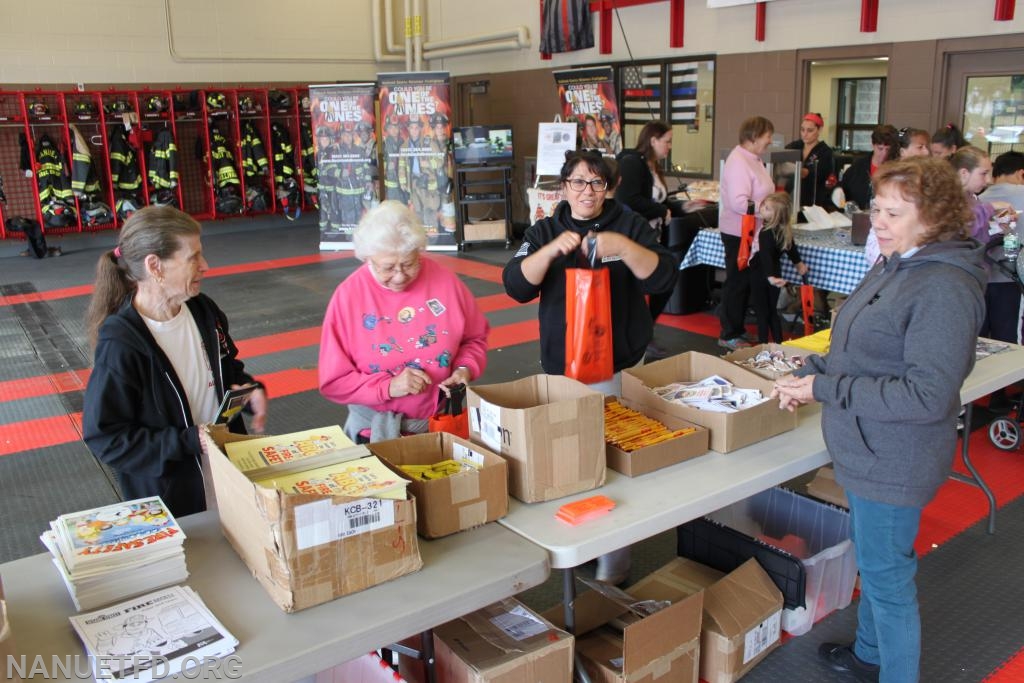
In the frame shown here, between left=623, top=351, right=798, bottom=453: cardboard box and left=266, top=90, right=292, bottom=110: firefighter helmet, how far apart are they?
10.6 metres

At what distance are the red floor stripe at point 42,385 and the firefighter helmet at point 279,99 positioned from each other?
23.0 feet

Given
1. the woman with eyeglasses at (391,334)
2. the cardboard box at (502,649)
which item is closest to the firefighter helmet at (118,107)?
the woman with eyeglasses at (391,334)

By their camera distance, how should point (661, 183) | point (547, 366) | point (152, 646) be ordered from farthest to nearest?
point (661, 183)
point (547, 366)
point (152, 646)

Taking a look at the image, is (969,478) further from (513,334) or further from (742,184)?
(513,334)

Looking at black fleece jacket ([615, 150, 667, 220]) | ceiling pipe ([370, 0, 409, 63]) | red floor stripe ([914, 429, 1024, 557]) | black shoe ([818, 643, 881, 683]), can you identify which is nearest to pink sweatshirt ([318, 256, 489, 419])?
black shoe ([818, 643, 881, 683])

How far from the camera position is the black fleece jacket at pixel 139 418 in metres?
2.13

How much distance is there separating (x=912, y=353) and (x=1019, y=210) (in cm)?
337

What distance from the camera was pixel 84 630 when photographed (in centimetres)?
156

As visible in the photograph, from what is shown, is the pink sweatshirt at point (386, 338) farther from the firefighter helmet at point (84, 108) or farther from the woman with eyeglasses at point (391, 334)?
the firefighter helmet at point (84, 108)

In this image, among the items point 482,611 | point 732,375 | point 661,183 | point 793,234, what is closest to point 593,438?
point 482,611

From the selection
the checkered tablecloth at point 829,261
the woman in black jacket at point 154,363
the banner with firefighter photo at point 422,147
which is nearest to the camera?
the woman in black jacket at point 154,363

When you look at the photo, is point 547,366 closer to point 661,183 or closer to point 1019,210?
point 1019,210

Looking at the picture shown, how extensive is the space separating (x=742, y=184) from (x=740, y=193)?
6cm

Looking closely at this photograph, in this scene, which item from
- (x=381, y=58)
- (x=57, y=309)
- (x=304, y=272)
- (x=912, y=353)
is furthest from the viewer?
(x=381, y=58)
